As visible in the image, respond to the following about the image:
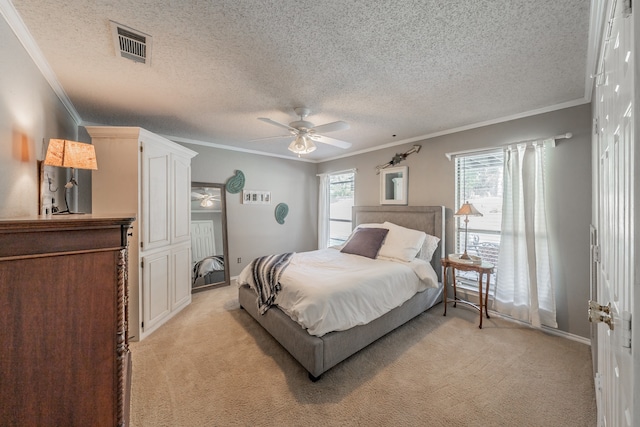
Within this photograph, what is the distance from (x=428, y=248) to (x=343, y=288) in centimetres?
177

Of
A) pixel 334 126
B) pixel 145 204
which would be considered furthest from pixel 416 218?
pixel 145 204

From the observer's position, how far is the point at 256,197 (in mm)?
4809

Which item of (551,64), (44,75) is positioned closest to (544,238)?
(551,64)

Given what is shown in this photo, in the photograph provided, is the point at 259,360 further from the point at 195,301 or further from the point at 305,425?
the point at 195,301

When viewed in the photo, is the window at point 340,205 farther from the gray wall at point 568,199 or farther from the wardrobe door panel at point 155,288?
the wardrobe door panel at point 155,288

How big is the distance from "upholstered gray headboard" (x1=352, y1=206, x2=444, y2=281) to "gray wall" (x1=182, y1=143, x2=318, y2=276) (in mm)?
1534

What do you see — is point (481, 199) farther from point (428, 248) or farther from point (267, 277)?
point (267, 277)

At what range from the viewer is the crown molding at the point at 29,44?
1358mm

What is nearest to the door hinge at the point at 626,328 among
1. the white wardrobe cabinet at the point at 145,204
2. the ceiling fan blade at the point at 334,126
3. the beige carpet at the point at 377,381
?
the beige carpet at the point at 377,381

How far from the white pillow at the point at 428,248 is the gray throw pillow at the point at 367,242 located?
1.76ft

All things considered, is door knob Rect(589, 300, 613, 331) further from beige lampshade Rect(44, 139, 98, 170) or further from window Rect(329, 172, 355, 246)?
window Rect(329, 172, 355, 246)

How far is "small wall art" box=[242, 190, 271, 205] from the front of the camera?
4.66 meters


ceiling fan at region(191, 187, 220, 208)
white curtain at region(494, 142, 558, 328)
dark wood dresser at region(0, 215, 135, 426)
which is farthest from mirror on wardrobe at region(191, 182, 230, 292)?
white curtain at region(494, 142, 558, 328)

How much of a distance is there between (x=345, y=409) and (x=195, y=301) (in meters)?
2.69
